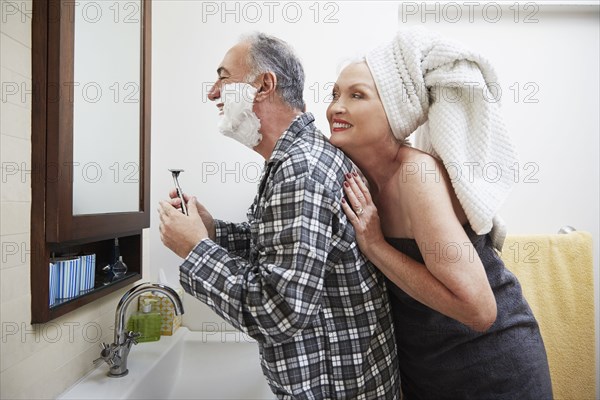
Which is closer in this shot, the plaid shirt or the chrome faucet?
the plaid shirt

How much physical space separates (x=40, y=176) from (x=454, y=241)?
0.81 meters

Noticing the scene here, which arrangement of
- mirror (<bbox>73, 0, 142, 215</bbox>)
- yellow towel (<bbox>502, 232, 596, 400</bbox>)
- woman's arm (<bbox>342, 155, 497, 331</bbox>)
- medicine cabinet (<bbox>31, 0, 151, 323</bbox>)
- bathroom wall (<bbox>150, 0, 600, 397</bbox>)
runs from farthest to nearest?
bathroom wall (<bbox>150, 0, 600, 397</bbox>) → yellow towel (<bbox>502, 232, 596, 400</bbox>) → mirror (<bbox>73, 0, 142, 215</bbox>) → medicine cabinet (<bbox>31, 0, 151, 323</bbox>) → woman's arm (<bbox>342, 155, 497, 331</bbox>)

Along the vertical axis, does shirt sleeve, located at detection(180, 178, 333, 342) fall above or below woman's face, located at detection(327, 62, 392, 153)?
below

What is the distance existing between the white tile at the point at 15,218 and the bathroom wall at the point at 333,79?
25.5 inches

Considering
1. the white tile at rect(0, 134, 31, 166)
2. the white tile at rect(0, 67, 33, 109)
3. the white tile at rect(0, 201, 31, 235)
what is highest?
the white tile at rect(0, 67, 33, 109)

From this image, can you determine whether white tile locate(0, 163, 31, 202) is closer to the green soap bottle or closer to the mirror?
the mirror

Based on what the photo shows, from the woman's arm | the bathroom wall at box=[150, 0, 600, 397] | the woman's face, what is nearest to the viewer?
the woman's arm

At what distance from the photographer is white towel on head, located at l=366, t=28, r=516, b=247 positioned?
0.69 m

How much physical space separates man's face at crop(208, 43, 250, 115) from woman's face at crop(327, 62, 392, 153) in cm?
23

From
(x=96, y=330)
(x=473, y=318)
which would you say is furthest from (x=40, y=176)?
(x=473, y=318)

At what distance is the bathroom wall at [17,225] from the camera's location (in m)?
0.80

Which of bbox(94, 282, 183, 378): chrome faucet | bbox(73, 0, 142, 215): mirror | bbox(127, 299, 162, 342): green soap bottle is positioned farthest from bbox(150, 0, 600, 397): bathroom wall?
bbox(94, 282, 183, 378): chrome faucet

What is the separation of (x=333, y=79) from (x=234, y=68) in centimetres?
64

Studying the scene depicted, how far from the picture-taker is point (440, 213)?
662 millimetres
